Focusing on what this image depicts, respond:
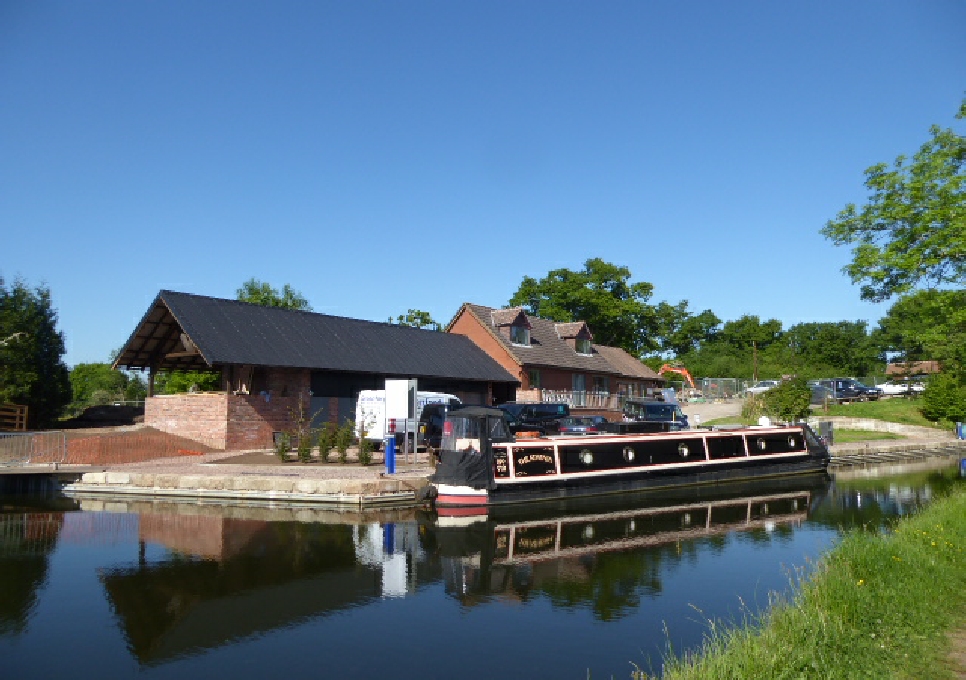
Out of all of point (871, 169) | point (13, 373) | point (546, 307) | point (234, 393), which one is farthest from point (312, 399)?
point (546, 307)

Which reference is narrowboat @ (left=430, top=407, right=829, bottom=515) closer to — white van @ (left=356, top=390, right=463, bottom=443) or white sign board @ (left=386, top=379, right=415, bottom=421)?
white sign board @ (left=386, top=379, right=415, bottom=421)

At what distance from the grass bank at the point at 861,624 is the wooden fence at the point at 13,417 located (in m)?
34.2

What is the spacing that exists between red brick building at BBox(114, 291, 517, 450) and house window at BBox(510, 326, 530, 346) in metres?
7.74

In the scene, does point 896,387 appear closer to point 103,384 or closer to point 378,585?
point 378,585

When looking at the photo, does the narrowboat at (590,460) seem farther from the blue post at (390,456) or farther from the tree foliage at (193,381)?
the tree foliage at (193,381)

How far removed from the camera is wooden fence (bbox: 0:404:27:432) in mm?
33125

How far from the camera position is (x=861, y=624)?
734 centimetres

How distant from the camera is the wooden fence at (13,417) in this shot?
33.1 metres

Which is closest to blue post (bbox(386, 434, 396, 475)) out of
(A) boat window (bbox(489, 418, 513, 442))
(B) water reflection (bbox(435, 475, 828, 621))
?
(A) boat window (bbox(489, 418, 513, 442))

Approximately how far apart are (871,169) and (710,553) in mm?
13911

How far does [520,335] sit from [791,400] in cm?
1626

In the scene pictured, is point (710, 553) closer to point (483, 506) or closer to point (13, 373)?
point (483, 506)

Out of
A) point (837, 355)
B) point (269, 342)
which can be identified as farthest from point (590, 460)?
point (837, 355)

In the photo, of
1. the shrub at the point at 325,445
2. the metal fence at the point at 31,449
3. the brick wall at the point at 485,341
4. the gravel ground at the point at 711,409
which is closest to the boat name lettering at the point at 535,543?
the shrub at the point at 325,445
